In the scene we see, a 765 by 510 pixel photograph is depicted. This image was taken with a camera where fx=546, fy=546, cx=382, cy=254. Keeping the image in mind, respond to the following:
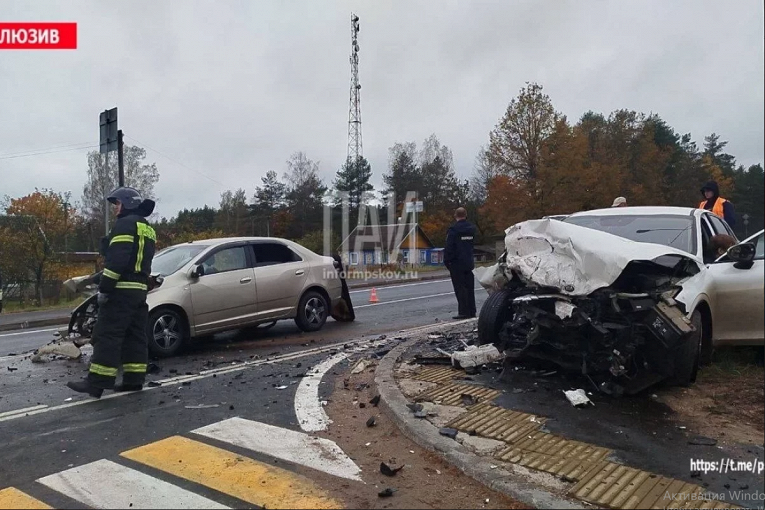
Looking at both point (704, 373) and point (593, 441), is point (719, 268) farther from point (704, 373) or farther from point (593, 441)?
point (593, 441)

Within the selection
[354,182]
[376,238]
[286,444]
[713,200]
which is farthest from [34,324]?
[354,182]

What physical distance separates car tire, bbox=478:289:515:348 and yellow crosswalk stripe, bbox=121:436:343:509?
124 inches

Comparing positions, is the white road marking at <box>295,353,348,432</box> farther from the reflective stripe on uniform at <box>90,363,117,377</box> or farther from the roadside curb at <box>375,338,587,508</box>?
the reflective stripe on uniform at <box>90,363,117,377</box>

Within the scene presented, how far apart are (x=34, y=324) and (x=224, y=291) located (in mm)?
8484

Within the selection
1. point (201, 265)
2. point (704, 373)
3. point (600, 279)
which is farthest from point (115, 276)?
point (704, 373)

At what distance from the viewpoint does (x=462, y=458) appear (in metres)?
3.67

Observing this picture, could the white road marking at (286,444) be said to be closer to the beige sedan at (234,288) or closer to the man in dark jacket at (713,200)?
the beige sedan at (234,288)

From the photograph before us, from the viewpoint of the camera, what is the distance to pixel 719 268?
540 centimetres

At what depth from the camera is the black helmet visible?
578cm

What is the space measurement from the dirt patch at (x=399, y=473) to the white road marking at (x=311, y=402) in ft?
0.33

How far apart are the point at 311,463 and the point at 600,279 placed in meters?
2.73

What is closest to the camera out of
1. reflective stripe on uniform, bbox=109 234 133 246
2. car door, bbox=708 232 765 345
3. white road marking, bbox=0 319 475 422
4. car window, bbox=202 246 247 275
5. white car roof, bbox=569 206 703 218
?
car door, bbox=708 232 765 345

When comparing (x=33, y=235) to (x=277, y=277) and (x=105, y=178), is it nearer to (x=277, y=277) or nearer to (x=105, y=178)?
(x=105, y=178)

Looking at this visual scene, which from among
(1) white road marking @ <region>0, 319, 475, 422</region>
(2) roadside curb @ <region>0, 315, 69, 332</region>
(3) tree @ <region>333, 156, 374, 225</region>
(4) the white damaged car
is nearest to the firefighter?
(1) white road marking @ <region>0, 319, 475, 422</region>
